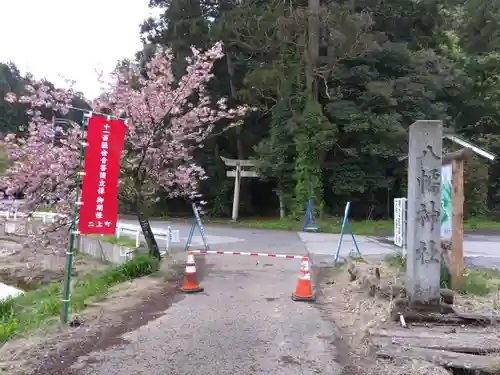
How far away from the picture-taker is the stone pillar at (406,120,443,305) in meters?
6.09

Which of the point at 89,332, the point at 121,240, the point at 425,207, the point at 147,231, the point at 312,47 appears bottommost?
the point at 89,332

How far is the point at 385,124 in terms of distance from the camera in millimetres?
22031

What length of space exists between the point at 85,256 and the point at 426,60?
1867 cm

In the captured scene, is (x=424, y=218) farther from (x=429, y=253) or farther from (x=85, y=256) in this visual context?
(x=85, y=256)

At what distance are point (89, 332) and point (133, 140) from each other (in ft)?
16.3

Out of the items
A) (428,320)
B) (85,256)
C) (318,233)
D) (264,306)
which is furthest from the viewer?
(318,233)

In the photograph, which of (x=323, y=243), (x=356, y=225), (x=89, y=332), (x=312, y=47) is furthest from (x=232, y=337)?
(x=312, y=47)

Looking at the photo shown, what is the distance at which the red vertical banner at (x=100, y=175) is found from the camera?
6.54 meters

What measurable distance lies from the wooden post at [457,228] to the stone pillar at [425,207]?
40.8 inches

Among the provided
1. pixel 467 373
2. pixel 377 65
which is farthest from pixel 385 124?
pixel 467 373

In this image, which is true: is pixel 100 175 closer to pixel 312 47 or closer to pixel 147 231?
pixel 147 231

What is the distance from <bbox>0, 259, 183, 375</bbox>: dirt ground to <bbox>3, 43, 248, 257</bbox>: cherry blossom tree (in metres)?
2.45

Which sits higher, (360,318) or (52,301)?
(360,318)

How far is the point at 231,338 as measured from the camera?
5879 mm
